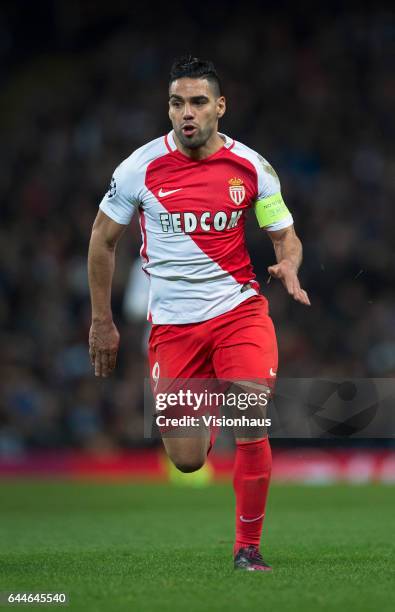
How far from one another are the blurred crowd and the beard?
9.44 m

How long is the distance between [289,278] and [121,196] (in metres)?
1.05

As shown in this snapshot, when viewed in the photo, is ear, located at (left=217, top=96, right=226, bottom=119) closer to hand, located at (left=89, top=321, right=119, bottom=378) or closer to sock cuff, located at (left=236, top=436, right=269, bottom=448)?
hand, located at (left=89, top=321, right=119, bottom=378)

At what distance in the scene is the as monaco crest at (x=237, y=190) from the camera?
21.9 ft

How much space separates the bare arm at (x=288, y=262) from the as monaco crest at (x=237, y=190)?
274mm

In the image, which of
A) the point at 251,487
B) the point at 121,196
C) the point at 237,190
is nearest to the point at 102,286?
the point at 121,196

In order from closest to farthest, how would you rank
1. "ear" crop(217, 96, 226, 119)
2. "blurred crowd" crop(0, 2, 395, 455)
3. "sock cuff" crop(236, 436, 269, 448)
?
"sock cuff" crop(236, 436, 269, 448)
"ear" crop(217, 96, 226, 119)
"blurred crowd" crop(0, 2, 395, 455)

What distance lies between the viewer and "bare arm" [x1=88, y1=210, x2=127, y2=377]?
677 centimetres

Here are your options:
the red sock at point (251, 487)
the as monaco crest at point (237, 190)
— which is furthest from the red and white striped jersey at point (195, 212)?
the red sock at point (251, 487)

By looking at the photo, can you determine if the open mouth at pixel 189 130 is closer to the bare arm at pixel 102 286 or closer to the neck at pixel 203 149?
the neck at pixel 203 149

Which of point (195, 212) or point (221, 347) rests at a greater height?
point (195, 212)

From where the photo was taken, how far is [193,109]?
6582 mm

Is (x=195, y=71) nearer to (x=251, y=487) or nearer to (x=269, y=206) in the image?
(x=269, y=206)

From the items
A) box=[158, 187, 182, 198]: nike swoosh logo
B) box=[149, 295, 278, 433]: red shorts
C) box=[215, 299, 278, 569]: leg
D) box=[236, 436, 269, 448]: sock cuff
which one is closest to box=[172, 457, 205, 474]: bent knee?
box=[149, 295, 278, 433]: red shorts

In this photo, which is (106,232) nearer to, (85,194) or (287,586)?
(287,586)
